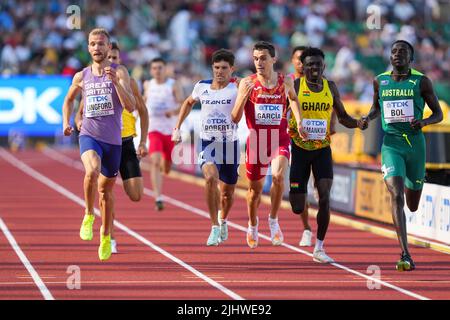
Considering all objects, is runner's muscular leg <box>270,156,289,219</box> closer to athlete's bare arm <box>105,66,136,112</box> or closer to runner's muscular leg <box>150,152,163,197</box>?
athlete's bare arm <box>105,66,136,112</box>

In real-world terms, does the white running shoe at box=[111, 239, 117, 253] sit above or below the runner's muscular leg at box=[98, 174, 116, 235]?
below

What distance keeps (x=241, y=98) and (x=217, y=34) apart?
2258 centimetres

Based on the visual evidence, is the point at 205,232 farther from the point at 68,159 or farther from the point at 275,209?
the point at 68,159

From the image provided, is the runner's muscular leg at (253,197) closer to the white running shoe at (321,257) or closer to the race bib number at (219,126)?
the race bib number at (219,126)

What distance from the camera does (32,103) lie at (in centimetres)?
3397

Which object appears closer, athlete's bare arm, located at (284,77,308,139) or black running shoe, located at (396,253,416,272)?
black running shoe, located at (396,253,416,272)

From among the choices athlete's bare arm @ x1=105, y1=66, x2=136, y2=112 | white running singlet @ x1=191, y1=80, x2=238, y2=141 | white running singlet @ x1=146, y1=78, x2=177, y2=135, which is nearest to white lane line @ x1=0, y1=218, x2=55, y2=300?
athlete's bare arm @ x1=105, y1=66, x2=136, y2=112

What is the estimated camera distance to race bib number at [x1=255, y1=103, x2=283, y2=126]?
43.9 ft

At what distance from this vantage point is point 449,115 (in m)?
23.5

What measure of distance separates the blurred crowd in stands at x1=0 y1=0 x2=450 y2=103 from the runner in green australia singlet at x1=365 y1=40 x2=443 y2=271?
19.4 meters

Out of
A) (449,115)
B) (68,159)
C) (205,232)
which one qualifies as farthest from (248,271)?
(68,159)

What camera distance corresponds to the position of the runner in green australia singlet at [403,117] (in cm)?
1233

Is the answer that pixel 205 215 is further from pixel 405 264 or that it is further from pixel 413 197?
pixel 405 264

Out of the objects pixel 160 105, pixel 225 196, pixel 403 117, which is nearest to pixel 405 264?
pixel 403 117
